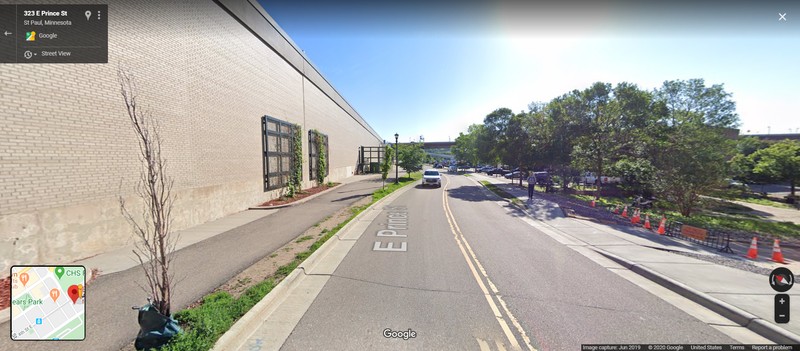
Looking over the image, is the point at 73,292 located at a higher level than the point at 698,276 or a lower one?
higher

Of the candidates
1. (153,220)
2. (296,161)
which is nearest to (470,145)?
(296,161)

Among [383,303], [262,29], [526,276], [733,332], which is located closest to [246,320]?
[383,303]

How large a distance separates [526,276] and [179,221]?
11694mm

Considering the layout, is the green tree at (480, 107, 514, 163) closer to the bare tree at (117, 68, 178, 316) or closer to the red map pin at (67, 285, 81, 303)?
the bare tree at (117, 68, 178, 316)

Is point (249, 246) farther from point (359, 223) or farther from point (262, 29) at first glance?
point (262, 29)

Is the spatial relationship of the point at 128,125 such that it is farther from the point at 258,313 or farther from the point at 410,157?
the point at 410,157

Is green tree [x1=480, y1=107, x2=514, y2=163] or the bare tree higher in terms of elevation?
green tree [x1=480, y1=107, x2=514, y2=163]

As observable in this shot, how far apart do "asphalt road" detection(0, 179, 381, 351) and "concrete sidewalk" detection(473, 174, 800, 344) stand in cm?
955

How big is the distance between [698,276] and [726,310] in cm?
166

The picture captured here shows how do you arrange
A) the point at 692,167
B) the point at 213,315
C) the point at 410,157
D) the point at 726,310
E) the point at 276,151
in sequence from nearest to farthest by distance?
the point at 213,315 → the point at 726,310 → the point at 692,167 → the point at 276,151 → the point at 410,157

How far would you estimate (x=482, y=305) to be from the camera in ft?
14.9

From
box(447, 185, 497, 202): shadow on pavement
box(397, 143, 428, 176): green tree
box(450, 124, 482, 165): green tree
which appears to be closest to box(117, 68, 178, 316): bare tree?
box(447, 185, 497, 202): shadow on pavement

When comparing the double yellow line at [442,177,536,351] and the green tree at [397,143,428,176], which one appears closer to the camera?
the double yellow line at [442,177,536,351]

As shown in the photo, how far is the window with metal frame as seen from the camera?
15133mm
